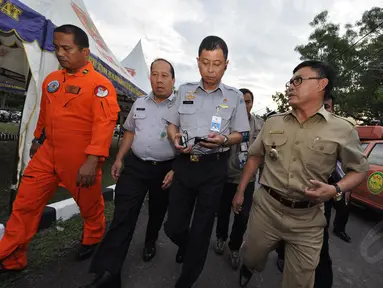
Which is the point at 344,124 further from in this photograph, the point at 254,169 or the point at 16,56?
the point at 16,56

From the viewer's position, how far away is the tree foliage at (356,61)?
20031 mm

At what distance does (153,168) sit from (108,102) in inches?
28.8

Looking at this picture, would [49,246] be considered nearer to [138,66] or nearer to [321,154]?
[321,154]

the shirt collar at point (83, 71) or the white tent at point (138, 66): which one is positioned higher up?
the white tent at point (138, 66)

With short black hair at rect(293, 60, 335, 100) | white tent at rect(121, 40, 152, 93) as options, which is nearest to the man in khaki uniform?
short black hair at rect(293, 60, 335, 100)

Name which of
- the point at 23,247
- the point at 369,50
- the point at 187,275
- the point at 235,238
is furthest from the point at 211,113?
the point at 369,50

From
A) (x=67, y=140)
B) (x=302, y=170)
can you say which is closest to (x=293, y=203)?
(x=302, y=170)

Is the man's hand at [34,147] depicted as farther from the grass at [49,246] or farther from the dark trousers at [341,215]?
the dark trousers at [341,215]

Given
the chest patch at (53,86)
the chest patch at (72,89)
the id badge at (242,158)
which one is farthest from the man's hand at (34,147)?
the id badge at (242,158)

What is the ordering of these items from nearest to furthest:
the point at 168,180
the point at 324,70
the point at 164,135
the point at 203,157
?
the point at 324,70, the point at 203,157, the point at 168,180, the point at 164,135

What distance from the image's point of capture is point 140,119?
8.33 ft

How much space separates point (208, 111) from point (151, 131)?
2.13 feet

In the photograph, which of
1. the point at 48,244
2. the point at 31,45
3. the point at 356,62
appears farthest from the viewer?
the point at 356,62

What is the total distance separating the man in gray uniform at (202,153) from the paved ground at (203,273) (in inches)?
17.6
